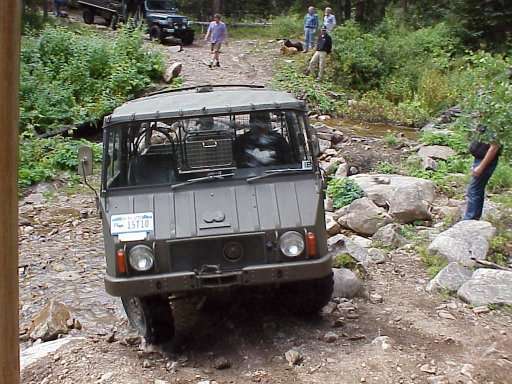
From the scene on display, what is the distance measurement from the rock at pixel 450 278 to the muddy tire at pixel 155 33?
71.8ft

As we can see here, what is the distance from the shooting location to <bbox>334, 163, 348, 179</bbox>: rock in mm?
A: 13358

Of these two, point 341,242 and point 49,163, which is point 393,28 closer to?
point 49,163

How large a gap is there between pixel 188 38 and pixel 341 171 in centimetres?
1668

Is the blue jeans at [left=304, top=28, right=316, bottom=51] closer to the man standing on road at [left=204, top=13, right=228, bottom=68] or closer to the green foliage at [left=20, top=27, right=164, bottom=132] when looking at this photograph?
the man standing on road at [left=204, top=13, right=228, bottom=68]

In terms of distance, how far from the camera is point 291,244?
5.79 m

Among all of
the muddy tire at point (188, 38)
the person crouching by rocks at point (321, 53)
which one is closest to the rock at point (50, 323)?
the person crouching by rocks at point (321, 53)

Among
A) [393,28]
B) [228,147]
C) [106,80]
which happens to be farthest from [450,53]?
[228,147]

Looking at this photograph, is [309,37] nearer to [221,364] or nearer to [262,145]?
[262,145]

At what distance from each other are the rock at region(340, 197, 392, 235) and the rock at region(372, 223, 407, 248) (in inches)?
9.6

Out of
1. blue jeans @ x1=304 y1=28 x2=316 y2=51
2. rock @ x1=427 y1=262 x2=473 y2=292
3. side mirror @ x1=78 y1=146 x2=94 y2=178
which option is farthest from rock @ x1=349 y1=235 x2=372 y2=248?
blue jeans @ x1=304 y1=28 x2=316 y2=51

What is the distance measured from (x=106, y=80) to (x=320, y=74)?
6423mm

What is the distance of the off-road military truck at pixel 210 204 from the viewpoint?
5.75 m

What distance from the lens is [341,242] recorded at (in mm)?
8438

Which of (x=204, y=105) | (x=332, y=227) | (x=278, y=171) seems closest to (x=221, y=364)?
(x=278, y=171)
